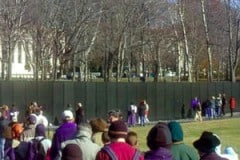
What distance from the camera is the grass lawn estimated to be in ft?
114

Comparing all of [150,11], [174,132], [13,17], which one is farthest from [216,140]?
[150,11]

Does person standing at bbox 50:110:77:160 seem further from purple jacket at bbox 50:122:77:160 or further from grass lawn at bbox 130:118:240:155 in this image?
grass lawn at bbox 130:118:240:155

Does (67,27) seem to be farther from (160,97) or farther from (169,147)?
(169,147)

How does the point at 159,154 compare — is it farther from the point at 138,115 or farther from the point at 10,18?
the point at 10,18

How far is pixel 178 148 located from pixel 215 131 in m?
33.9

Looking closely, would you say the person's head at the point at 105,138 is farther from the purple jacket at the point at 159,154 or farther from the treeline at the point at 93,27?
the treeline at the point at 93,27

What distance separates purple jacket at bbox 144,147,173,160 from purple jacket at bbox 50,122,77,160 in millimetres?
3295

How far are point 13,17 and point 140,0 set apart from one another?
43.4ft

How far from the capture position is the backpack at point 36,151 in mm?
13031

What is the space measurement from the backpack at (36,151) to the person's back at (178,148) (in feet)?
14.6

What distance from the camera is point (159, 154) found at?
810 cm

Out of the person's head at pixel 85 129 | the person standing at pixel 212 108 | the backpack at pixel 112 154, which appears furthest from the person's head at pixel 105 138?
the person standing at pixel 212 108

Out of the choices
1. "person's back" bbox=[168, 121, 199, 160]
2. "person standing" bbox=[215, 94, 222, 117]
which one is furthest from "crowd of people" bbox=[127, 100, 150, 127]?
"person's back" bbox=[168, 121, 199, 160]

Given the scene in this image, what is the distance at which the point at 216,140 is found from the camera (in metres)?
8.83
